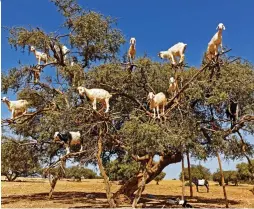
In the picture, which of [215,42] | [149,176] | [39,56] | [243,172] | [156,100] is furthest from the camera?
[243,172]

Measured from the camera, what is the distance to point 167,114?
12.4 meters

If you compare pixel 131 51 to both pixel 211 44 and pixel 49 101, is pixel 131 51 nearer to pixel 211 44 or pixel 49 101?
pixel 211 44

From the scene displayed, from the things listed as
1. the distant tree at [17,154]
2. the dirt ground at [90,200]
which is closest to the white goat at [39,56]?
the distant tree at [17,154]

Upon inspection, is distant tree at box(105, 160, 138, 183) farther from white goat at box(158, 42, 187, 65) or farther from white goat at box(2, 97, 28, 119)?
white goat at box(158, 42, 187, 65)

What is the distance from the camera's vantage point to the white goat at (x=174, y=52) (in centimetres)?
1265

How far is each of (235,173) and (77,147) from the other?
36.2m

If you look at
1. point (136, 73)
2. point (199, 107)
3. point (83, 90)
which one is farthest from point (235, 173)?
point (83, 90)

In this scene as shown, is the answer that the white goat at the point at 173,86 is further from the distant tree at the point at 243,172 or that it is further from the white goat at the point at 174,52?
the distant tree at the point at 243,172

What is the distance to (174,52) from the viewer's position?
42.2 ft

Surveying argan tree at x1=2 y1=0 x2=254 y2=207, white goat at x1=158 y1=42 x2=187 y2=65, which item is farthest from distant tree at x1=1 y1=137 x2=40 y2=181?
white goat at x1=158 y1=42 x2=187 y2=65

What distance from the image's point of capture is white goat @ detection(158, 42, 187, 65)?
41.5 feet

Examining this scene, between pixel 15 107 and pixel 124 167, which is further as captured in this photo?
pixel 124 167

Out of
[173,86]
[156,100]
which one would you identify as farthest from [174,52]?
[156,100]

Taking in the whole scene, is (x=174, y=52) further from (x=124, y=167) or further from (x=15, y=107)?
(x=124, y=167)
